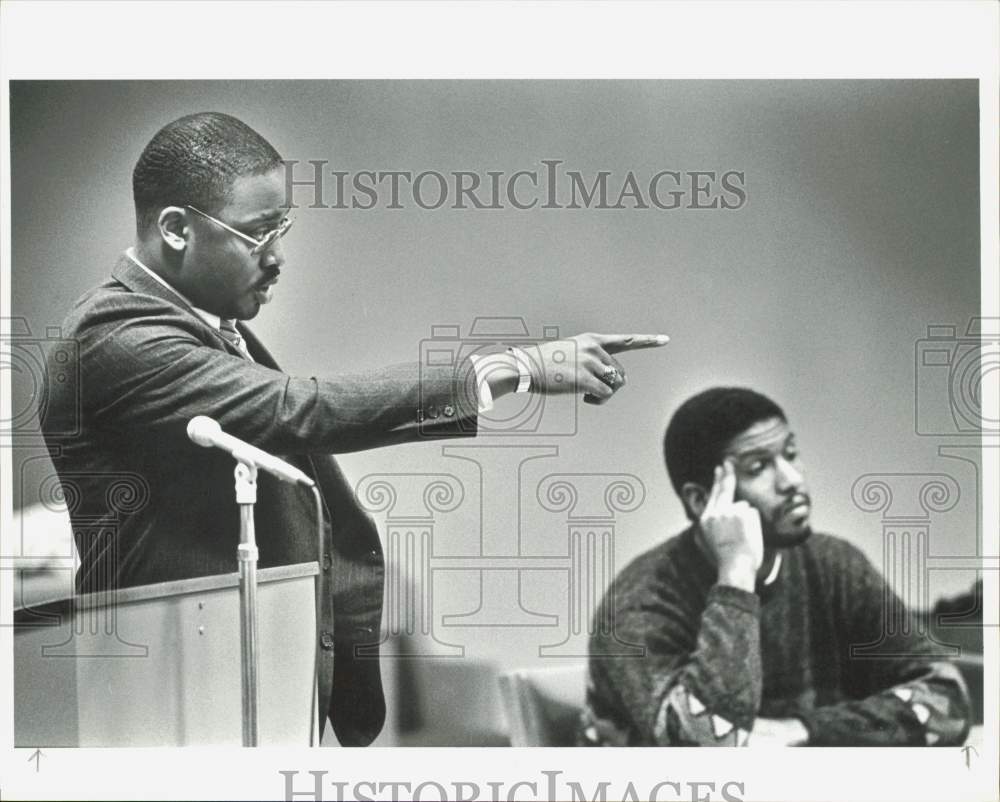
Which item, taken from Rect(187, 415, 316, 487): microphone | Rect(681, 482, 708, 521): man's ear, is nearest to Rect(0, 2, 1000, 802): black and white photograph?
Rect(681, 482, 708, 521): man's ear

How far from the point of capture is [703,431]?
120 inches

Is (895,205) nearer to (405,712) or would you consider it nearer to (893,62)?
(893,62)

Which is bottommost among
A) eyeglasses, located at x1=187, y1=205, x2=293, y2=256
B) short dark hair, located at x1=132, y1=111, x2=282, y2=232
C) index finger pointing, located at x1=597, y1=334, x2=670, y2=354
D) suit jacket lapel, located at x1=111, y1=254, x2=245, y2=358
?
index finger pointing, located at x1=597, y1=334, x2=670, y2=354

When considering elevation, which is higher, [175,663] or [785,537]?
[785,537]

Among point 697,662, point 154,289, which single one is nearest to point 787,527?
point 697,662

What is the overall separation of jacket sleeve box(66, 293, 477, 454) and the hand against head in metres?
0.61

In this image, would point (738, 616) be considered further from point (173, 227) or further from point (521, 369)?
point (173, 227)

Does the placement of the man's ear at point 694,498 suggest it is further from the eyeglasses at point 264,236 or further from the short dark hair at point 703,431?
the eyeglasses at point 264,236

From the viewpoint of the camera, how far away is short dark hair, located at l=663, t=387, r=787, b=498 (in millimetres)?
3055

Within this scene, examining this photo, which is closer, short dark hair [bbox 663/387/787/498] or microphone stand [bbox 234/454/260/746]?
microphone stand [bbox 234/454/260/746]

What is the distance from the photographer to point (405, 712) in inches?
121

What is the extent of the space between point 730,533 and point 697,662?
0.32 m

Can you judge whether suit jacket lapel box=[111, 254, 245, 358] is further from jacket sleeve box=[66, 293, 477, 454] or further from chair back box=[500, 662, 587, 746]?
chair back box=[500, 662, 587, 746]

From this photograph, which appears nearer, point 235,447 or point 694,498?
point 235,447
